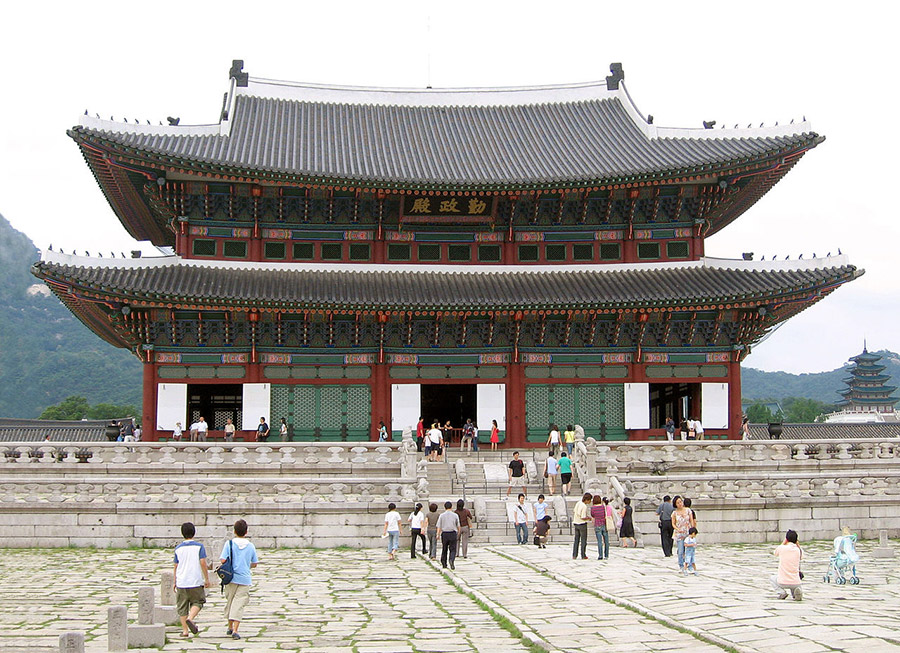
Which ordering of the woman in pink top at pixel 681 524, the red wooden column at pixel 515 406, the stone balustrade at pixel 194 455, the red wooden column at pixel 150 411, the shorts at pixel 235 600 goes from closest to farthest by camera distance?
the shorts at pixel 235 600, the woman in pink top at pixel 681 524, the stone balustrade at pixel 194 455, the red wooden column at pixel 150 411, the red wooden column at pixel 515 406

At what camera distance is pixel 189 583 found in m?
12.9

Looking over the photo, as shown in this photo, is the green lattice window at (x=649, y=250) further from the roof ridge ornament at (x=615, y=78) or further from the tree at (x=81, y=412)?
the tree at (x=81, y=412)

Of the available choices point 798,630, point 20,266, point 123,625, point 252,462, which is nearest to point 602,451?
point 252,462

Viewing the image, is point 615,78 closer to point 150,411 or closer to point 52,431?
point 150,411

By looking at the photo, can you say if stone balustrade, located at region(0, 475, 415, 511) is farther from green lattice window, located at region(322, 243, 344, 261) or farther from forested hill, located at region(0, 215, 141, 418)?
forested hill, located at region(0, 215, 141, 418)

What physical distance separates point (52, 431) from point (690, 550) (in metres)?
34.5

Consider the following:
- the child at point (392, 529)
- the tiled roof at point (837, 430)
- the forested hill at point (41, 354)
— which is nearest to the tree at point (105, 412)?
the forested hill at point (41, 354)

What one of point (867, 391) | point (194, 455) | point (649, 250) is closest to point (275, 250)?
point (194, 455)

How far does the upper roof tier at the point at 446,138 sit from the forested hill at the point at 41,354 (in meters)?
80.0

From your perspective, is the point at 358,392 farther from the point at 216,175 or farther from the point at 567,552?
the point at 567,552

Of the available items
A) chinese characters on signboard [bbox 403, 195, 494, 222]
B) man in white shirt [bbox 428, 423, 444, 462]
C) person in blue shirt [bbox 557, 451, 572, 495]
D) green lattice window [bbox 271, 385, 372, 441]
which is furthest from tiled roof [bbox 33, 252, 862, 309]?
person in blue shirt [bbox 557, 451, 572, 495]

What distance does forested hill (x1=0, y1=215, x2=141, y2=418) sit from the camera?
11606 cm

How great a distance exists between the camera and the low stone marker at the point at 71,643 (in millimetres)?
10234

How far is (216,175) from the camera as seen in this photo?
106ft
